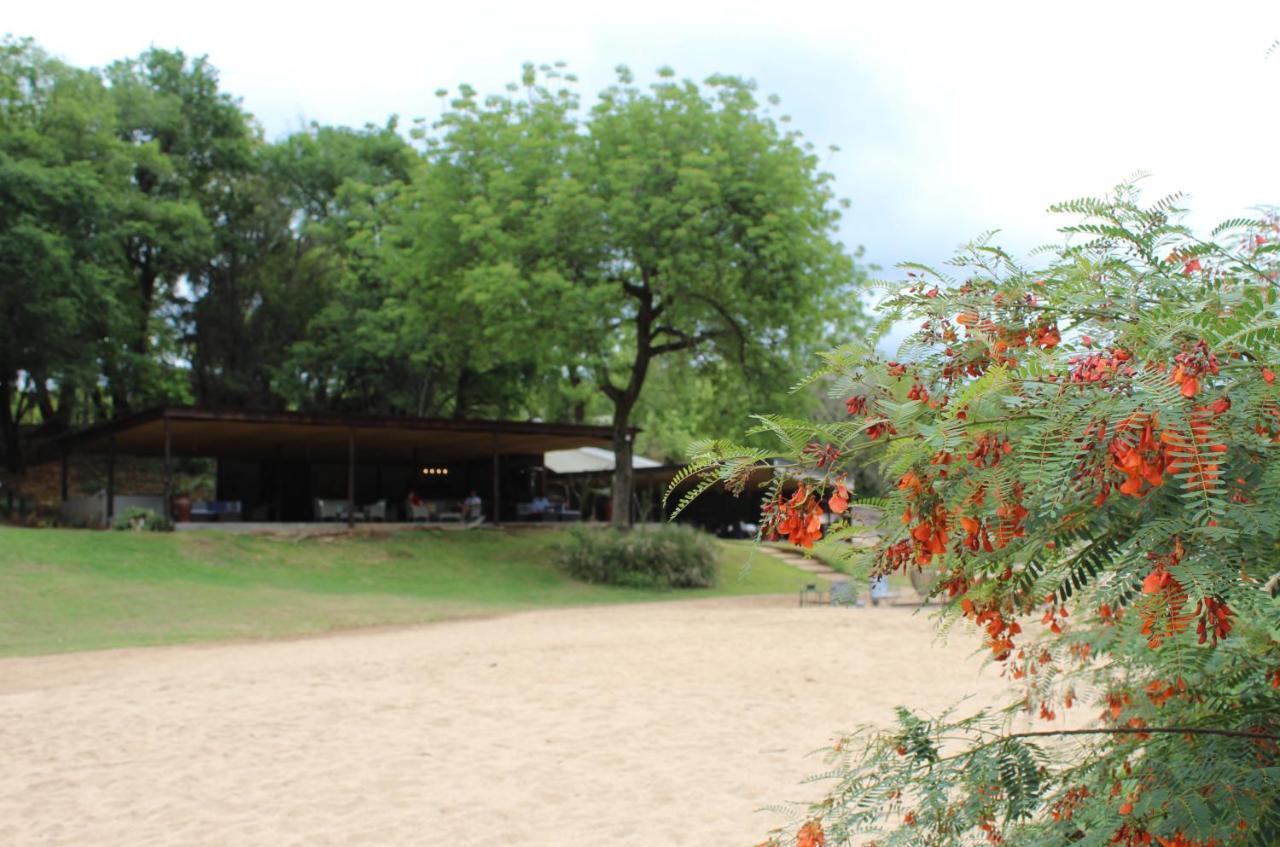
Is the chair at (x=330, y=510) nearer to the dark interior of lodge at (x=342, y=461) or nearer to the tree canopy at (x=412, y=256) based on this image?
the dark interior of lodge at (x=342, y=461)

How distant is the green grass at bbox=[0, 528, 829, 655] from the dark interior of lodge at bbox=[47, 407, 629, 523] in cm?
191

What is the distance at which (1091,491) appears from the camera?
1745 mm

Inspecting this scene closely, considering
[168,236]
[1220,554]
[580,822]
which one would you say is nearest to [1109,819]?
[1220,554]

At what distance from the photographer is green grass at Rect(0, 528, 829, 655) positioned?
46.4 feet

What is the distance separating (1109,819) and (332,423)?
21.6 metres

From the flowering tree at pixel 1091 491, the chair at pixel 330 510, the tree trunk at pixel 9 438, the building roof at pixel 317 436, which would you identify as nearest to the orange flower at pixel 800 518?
the flowering tree at pixel 1091 491

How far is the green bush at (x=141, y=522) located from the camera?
70.6 ft

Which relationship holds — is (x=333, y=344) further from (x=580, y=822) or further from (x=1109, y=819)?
(x=1109, y=819)

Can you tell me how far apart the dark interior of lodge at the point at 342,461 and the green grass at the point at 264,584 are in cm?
191

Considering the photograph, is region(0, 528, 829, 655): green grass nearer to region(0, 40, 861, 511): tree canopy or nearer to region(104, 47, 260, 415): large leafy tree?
region(0, 40, 861, 511): tree canopy

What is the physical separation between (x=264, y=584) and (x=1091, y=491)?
18.6 m

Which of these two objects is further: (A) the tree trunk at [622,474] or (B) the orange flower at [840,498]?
(A) the tree trunk at [622,474]

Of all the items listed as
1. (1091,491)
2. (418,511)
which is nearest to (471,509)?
(418,511)

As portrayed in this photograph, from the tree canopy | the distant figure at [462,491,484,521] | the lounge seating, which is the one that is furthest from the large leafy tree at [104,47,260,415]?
the distant figure at [462,491,484,521]
